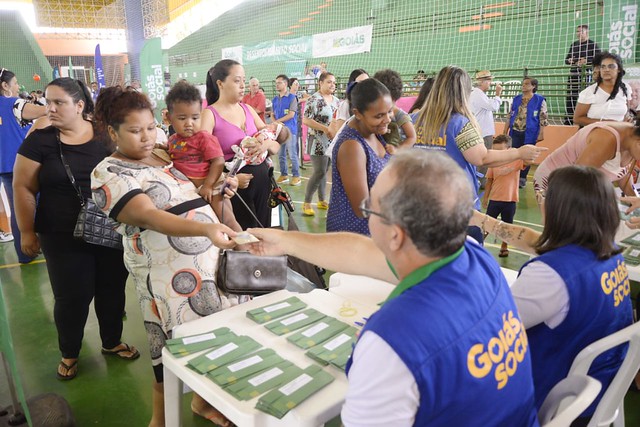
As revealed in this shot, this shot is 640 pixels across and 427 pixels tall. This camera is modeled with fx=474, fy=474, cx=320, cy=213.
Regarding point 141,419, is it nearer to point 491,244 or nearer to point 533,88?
point 491,244

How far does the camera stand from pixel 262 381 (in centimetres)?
138

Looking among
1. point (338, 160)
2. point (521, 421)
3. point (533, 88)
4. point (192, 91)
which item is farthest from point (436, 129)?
point (533, 88)

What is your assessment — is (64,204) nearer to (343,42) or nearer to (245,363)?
(245,363)

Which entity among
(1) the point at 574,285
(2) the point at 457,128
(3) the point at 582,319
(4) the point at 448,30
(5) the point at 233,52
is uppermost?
(5) the point at 233,52

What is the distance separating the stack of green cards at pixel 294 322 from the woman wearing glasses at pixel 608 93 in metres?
4.22

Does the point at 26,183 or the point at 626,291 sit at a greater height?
the point at 26,183

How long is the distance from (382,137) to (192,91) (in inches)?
41.7

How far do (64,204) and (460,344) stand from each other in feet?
7.87

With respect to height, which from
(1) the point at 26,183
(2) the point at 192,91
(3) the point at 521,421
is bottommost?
(3) the point at 521,421

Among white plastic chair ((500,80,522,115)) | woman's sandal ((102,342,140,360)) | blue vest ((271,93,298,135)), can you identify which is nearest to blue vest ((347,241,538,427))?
woman's sandal ((102,342,140,360))

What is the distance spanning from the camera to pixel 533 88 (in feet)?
24.5

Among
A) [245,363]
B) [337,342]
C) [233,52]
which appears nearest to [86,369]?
[245,363]

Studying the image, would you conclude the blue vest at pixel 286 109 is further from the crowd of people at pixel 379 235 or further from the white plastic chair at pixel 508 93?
the crowd of people at pixel 379 235

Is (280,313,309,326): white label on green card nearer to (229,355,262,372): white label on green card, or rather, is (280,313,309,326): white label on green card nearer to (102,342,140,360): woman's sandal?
(229,355,262,372): white label on green card
